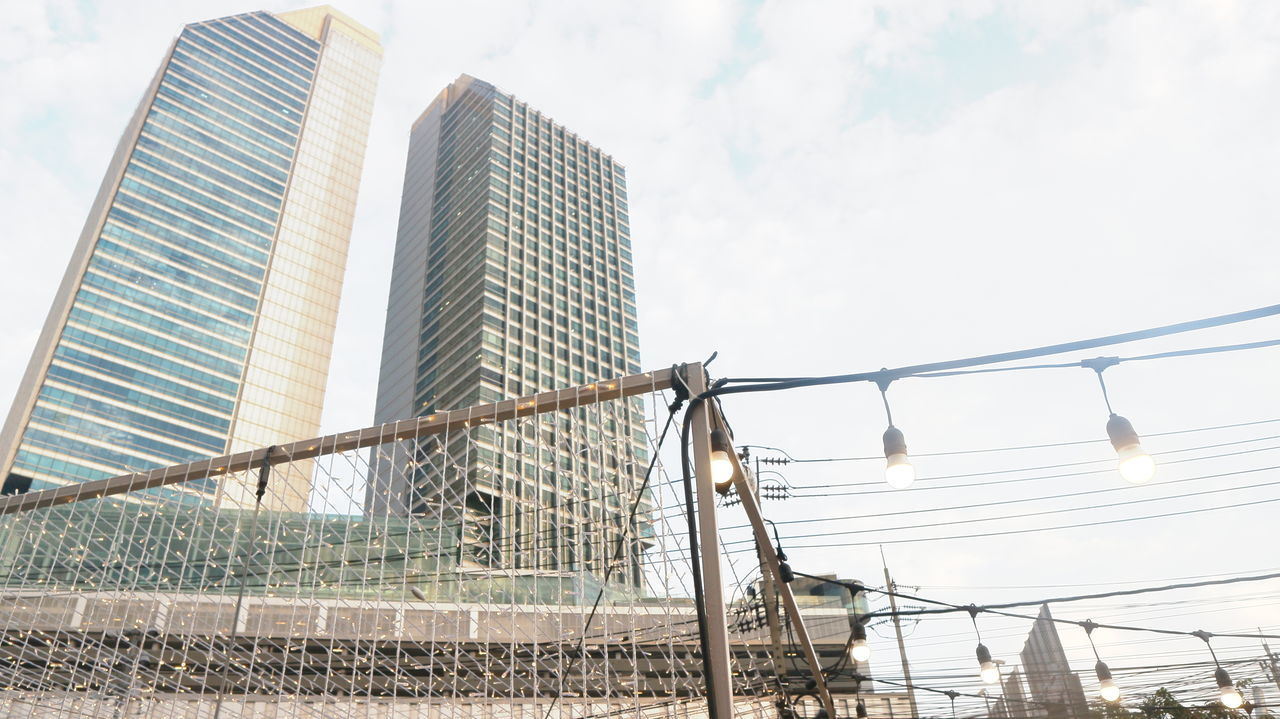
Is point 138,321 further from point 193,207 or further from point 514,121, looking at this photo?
point 514,121

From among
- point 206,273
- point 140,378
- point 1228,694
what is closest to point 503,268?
point 206,273

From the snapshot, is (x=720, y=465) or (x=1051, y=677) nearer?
(x=720, y=465)

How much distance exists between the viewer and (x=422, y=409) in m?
85.2

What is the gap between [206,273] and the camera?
3561 inches

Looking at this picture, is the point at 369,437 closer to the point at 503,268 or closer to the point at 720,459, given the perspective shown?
the point at 720,459

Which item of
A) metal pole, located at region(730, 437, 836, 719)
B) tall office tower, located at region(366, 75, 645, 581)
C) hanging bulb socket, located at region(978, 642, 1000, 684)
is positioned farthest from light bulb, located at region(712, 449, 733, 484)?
tall office tower, located at region(366, 75, 645, 581)

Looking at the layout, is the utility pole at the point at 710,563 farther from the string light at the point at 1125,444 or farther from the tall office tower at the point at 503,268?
the tall office tower at the point at 503,268

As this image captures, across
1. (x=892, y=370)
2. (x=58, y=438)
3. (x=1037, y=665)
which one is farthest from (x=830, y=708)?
(x=58, y=438)

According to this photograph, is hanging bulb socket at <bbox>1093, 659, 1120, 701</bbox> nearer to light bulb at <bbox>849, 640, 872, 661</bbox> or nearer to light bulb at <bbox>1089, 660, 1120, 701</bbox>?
light bulb at <bbox>1089, 660, 1120, 701</bbox>

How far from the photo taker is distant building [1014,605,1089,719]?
26.0m

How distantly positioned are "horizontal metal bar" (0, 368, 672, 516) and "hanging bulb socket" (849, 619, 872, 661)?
6422 millimetres

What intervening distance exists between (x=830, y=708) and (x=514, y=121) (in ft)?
342

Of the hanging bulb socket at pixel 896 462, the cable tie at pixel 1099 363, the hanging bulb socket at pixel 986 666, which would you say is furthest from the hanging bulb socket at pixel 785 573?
the hanging bulb socket at pixel 986 666

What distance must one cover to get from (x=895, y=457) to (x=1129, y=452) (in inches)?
56.6
